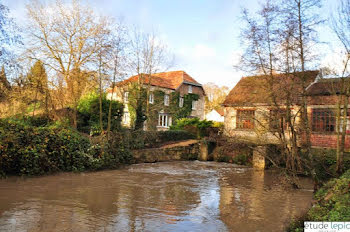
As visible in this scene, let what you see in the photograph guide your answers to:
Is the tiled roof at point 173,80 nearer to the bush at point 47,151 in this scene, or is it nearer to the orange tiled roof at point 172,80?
the orange tiled roof at point 172,80

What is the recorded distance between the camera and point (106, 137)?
1478cm

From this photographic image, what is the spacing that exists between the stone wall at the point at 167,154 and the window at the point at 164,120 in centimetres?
1295

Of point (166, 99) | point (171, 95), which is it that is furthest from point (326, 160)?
point (166, 99)

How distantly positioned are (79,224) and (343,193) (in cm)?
571

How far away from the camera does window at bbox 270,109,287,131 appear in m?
10.8

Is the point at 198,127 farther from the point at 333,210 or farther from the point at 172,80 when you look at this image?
the point at 333,210

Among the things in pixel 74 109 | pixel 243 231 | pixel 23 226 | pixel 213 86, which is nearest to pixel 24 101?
pixel 74 109

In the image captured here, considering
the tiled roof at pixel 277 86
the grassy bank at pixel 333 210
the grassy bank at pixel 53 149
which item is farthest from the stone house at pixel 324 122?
the grassy bank at pixel 53 149

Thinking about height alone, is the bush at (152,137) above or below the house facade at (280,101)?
below

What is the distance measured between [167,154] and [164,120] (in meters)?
15.0

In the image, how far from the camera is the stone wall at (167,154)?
56.5ft

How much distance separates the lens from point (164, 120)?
110 ft

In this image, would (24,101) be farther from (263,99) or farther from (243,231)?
(243,231)

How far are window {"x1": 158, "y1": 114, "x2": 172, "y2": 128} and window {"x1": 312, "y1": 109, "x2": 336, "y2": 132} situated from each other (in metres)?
18.8
